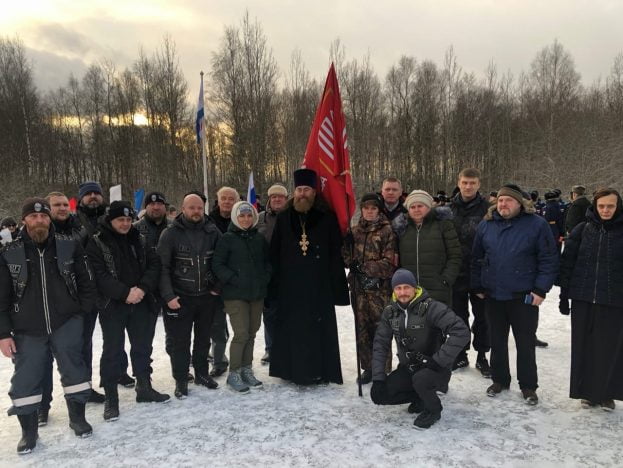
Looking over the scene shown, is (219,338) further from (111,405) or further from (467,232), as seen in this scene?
(467,232)

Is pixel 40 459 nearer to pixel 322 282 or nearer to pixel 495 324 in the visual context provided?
pixel 322 282

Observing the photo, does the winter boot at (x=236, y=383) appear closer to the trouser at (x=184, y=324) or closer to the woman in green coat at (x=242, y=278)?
the woman in green coat at (x=242, y=278)

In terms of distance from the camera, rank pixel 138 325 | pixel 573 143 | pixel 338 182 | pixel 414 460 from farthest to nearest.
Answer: pixel 573 143 < pixel 338 182 < pixel 138 325 < pixel 414 460

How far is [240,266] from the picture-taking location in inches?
176

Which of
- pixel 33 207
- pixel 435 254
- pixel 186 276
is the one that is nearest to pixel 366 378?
pixel 435 254

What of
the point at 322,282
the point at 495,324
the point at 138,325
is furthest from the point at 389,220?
the point at 138,325

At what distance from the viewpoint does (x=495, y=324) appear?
4.29 m

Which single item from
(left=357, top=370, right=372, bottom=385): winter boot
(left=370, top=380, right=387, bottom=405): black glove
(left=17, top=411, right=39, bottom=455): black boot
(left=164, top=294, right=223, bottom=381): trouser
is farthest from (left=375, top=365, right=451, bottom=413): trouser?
(left=17, top=411, right=39, bottom=455): black boot

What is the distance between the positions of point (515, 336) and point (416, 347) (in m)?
1.19

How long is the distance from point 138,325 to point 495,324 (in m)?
3.66

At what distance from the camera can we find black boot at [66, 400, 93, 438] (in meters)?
3.67

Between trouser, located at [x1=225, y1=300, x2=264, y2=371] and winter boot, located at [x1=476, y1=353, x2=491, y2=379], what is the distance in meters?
2.65

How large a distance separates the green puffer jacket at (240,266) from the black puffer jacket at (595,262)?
3.04m

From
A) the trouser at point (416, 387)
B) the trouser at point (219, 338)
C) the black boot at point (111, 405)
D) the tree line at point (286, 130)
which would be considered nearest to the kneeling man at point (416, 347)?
the trouser at point (416, 387)
